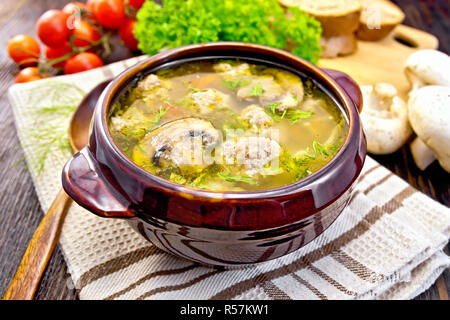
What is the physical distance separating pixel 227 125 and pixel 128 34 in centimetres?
155

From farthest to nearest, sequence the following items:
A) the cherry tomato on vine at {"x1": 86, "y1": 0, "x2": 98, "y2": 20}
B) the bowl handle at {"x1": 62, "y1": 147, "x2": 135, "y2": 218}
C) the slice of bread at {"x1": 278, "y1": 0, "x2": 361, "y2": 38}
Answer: the cherry tomato on vine at {"x1": 86, "y1": 0, "x2": 98, "y2": 20} → the slice of bread at {"x1": 278, "y1": 0, "x2": 361, "y2": 38} → the bowl handle at {"x1": 62, "y1": 147, "x2": 135, "y2": 218}

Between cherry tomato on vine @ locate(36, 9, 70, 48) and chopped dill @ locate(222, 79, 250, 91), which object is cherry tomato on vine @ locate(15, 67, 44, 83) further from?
chopped dill @ locate(222, 79, 250, 91)

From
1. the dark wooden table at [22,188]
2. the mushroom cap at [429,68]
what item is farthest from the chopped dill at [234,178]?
the mushroom cap at [429,68]

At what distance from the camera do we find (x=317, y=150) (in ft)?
4.86

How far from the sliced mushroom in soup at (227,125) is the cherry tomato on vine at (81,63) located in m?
1.02

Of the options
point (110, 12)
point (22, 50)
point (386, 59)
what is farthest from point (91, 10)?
point (386, 59)

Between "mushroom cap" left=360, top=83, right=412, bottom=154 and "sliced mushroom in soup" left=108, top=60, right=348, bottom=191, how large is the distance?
0.58 meters

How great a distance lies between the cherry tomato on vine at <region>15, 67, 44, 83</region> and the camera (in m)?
A: 2.52

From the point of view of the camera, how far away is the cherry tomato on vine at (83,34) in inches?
110

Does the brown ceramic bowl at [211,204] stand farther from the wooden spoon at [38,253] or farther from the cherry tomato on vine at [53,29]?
the cherry tomato on vine at [53,29]

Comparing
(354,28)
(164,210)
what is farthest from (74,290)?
(354,28)

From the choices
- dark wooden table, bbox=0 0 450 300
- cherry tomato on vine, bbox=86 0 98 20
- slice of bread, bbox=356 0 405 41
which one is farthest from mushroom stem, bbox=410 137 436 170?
cherry tomato on vine, bbox=86 0 98 20

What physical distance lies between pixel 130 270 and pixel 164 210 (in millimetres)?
449

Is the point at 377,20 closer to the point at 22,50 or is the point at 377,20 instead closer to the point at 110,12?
the point at 110,12
